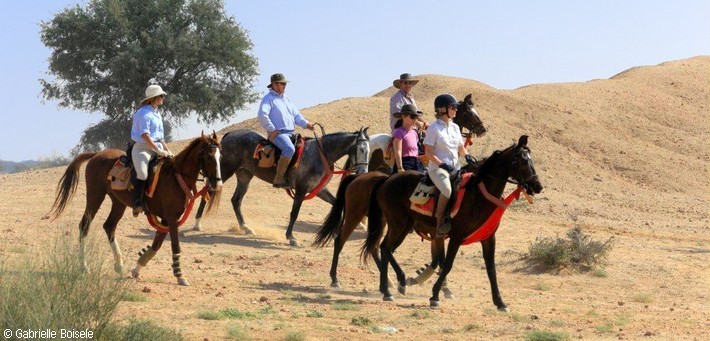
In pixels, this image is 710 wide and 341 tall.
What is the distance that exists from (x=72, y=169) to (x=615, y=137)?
2667cm

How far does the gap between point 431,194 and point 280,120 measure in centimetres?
622

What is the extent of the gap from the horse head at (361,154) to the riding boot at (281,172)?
1552mm

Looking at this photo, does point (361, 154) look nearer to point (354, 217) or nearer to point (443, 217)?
point (354, 217)

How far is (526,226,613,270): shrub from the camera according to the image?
1644 cm

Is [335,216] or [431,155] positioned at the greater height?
[431,155]

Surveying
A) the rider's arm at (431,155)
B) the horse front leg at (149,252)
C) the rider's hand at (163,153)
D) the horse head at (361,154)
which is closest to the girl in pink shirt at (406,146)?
the horse head at (361,154)

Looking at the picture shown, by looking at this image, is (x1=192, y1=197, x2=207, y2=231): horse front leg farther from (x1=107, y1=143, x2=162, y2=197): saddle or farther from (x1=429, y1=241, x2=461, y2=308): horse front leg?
(x1=429, y1=241, x2=461, y2=308): horse front leg

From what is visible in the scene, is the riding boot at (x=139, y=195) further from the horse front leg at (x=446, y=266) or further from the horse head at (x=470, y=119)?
the horse head at (x=470, y=119)

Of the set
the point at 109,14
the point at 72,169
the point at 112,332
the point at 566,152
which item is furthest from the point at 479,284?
the point at 109,14

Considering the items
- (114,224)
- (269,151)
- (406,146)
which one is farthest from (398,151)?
(269,151)

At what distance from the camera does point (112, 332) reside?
8.28m

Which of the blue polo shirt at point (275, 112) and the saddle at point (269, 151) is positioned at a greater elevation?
the blue polo shirt at point (275, 112)

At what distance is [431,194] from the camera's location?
481 inches

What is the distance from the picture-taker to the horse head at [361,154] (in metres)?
16.2
